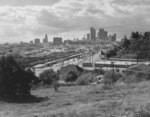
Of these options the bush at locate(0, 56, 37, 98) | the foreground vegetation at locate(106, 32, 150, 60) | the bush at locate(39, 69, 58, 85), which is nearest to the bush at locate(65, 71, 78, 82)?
the bush at locate(39, 69, 58, 85)

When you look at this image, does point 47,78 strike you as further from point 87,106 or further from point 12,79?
point 87,106

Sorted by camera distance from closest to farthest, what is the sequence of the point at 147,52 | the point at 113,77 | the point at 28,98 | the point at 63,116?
the point at 63,116, the point at 28,98, the point at 113,77, the point at 147,52

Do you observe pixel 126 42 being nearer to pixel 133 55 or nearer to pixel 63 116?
pixel 133 55

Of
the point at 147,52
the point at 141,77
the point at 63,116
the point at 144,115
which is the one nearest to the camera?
the point at 144,115

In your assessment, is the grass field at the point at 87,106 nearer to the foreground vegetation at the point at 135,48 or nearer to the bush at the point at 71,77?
the bush at the point at 71,77

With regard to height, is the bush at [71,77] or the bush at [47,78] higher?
the bush at [47,78]

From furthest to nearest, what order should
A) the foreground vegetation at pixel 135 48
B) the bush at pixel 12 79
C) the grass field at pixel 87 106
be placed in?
the foreground vegetation at pixel 135 48, the bush at pixel 12 79, the grass field at pixel 87 106

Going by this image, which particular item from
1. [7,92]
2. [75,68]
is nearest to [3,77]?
[7,92]

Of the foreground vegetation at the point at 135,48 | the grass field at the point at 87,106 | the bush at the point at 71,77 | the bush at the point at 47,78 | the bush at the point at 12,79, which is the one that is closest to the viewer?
the grass field at the point at 87,106

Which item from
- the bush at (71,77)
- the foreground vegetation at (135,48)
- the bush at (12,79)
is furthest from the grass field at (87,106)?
the foreground vegetation at (135,48)
